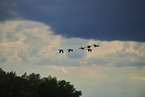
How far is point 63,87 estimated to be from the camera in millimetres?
108312

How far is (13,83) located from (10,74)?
5245 millimetres

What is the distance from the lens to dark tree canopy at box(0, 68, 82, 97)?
79562 mm

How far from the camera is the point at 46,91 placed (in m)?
99.3

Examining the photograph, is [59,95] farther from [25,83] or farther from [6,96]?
[6,96]

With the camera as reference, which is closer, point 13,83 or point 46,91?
point 13,83

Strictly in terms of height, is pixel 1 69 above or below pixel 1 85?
above

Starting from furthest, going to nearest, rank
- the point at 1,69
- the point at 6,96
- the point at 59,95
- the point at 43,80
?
1. the point at 43,80
2. the point at 59,95
3. the point at 1,69
4. the point at 6,96

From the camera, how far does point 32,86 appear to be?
92.5 m

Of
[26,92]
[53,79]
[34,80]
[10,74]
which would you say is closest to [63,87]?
[53,79]

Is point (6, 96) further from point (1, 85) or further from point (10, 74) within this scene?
point (10, 74)

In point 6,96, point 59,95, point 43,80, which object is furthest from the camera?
point 43,80

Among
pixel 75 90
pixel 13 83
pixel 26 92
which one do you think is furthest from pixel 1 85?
pixel 75 90

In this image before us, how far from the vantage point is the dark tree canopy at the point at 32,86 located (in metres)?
79.6

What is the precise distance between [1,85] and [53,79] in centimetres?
3168
